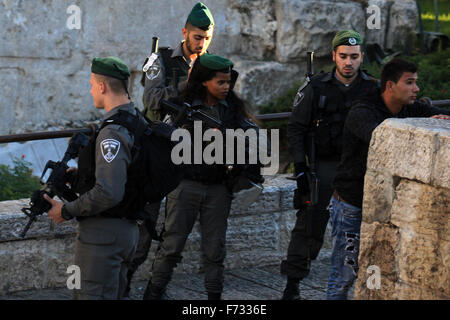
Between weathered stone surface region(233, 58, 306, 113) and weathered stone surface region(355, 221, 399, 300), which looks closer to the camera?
weathered stone surface region(355, 221, 399, 300)

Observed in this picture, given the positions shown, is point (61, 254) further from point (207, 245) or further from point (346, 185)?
point (346, 185)

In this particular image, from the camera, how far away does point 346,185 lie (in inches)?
181

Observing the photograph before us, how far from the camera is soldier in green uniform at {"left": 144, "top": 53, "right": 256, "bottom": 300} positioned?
16.4 ft

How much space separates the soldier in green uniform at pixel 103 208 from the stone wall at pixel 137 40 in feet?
19.4

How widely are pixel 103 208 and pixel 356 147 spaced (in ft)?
4.97

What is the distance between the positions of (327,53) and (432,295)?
7.81m

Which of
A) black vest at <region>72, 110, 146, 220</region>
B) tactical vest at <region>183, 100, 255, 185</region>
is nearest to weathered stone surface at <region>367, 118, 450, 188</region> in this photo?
black vest at <region>72, 110, 146, 220</region>

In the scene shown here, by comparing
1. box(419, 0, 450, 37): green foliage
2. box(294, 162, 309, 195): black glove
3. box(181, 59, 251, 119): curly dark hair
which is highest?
box(419, 0, 450, 37): green foliage

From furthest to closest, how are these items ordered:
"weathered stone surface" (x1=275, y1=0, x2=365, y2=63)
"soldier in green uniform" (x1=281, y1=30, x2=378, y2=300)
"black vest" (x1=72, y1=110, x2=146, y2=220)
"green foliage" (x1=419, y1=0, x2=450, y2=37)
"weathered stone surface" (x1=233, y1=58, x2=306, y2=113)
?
1. "green foliage" (x1=419, y1=0, x2=450, y2=37)
2. "weathered stone surface" (x1=275, y1=0, x2=365, y2=63)
3. "weathered stone surface" (x1=233, y1=58, x2=306, y2=113)
4. "soldier in green uniform" (x1=281, y1=30, x2=378, y2=300)
5. "black vest" (x1=72, y1=110, x2=146, y2=220)

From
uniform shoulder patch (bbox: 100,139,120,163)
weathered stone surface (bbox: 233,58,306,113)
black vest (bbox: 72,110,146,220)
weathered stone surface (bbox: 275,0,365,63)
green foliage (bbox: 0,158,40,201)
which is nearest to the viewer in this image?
uniform shoulder patch (bbox: 100,139,120,163)

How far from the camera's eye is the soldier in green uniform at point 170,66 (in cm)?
526

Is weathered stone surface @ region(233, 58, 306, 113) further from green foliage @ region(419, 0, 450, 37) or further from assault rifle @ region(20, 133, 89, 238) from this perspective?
assault rifle @ region(20, 133, 89, 238)
